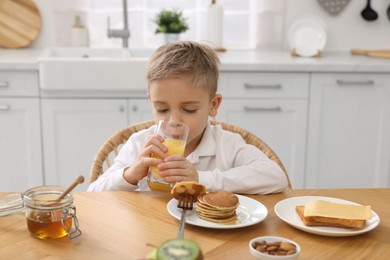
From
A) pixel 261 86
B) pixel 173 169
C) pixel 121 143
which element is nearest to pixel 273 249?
pixel 173 169

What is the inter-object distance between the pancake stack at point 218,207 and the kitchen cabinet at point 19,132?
171 cm

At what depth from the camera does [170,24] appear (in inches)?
121

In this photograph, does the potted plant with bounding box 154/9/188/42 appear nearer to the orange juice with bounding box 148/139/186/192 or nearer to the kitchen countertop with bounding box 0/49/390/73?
the kitchen countertop with bounding box 0/49/390/73

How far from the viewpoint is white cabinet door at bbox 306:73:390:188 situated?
8.63 ft

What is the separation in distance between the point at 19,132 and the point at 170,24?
42.4 inches

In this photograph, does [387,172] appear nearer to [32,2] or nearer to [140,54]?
[140,54]

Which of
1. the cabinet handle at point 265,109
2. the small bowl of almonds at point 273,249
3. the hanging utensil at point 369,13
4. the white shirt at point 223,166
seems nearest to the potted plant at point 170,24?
the cabinet handle at point 265,109

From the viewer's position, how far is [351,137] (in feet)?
8.94

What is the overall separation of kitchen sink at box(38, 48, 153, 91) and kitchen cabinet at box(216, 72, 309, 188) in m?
0.43

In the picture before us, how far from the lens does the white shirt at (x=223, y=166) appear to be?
1.26 meters

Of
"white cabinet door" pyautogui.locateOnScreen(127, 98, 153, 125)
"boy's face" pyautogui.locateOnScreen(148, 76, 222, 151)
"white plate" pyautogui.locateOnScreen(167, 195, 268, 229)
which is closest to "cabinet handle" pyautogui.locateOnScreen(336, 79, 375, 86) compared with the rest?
"white cabinet door" pyautogui.locateOnScreen(127, 98, 153, 125)

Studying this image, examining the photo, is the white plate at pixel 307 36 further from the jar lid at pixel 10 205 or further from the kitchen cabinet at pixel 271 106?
the jar lid at pixel 10 205

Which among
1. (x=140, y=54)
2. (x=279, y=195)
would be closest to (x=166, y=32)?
(x=140, y=54)

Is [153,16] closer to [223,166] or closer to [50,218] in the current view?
[223,166]
